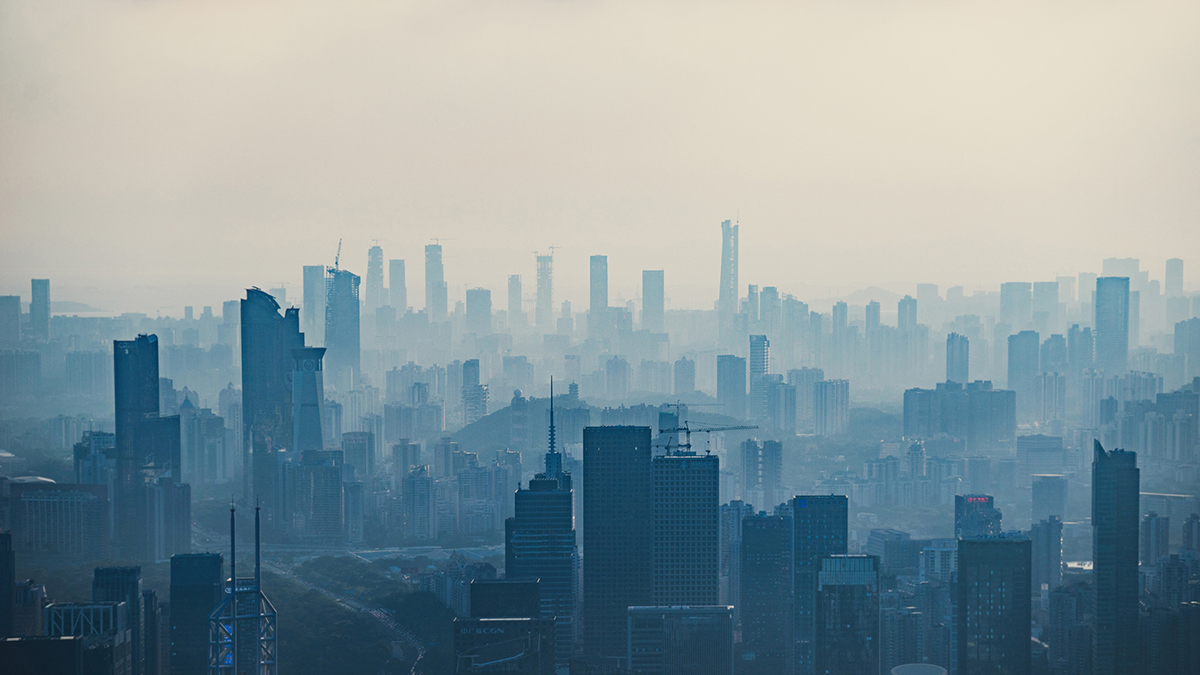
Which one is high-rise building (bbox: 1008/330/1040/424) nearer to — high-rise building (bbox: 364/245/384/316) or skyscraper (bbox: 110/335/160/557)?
high-rise building (bbox: 364/245/384/316)

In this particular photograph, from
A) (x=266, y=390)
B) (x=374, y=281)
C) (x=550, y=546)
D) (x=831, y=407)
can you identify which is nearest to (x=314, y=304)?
(x=374, y=281)

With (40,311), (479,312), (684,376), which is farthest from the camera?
(684,376)

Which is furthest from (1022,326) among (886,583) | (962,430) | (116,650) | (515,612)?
(116,650)

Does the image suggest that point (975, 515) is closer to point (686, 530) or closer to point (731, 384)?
point (686, 530)

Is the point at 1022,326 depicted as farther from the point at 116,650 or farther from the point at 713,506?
the point at 116,650

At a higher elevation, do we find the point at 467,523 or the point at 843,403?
the point at 843,403

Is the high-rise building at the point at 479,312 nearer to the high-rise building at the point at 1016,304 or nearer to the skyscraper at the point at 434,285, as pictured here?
the skyscraper at the point at 434,285
